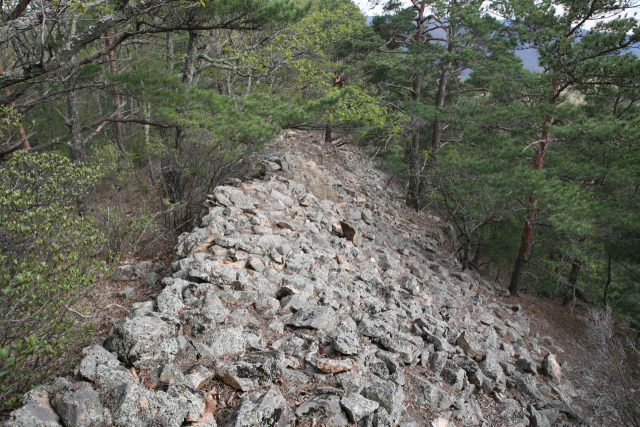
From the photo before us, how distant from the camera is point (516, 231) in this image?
13.9 meters

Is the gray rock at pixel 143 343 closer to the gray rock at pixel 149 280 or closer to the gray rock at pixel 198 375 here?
the gray rock at pixel 198 375

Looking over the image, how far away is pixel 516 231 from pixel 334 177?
7398 mm

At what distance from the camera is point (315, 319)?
A: 4.12m

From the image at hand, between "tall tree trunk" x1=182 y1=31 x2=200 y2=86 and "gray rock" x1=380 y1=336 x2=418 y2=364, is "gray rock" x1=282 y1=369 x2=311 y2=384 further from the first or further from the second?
"tall tree trunk" x1=182 y1=31 x2=200 y2=86

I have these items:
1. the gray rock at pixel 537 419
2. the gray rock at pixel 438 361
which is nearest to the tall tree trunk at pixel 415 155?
the gray rock at pixel 438 361

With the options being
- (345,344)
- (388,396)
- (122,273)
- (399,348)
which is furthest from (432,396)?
(122,273)

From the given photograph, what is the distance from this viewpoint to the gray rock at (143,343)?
2.87 m

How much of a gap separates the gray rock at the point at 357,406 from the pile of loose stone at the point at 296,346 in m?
0.01

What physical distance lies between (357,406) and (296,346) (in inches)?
35.7

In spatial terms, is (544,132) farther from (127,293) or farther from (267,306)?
(127,293)

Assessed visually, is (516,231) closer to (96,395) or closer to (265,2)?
(265,2)

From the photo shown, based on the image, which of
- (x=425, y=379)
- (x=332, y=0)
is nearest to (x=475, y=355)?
(x=425, y=379)

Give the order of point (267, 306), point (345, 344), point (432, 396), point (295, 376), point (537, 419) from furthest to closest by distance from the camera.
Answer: point (537, 419), point (267, 306), point (432, 396), point (345, 344), point (295, 376)

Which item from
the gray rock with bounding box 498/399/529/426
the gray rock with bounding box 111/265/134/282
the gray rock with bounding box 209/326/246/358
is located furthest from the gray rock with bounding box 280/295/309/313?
the gray rock with bounding box 498/399/529/426
